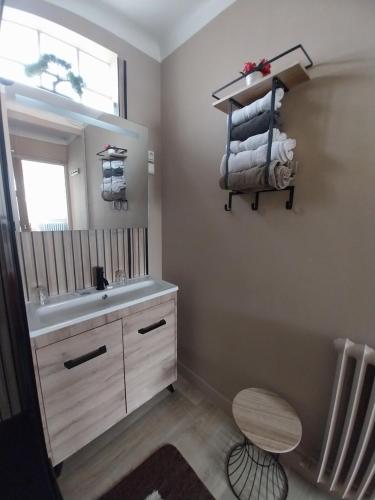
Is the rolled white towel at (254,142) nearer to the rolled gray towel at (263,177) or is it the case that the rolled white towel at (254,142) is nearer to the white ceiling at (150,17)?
the rolled gray towel at (263,177)

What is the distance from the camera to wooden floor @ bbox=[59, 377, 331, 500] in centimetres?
114

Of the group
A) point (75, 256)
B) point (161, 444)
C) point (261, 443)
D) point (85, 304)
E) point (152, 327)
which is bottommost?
point (161, 444)

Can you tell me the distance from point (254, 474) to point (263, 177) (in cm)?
161

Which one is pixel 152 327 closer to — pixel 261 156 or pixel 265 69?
pixel 261 156

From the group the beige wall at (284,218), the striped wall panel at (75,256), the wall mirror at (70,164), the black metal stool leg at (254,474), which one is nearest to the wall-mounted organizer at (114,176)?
the wall mirror at (70,164)

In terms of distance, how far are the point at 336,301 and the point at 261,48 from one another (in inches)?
53.9

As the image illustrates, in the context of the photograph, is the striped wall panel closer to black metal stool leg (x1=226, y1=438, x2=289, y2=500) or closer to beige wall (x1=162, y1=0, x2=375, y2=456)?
beige wall (x1=162, y1=0, x2=375, y2=456)

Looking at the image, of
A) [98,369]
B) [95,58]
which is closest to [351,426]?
[98,369]

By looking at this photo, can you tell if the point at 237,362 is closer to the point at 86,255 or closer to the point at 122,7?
the point at 86,255

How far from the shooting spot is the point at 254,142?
42.1 inches

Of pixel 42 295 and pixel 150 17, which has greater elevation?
pixel 150 17

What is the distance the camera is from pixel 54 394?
3.45 ft

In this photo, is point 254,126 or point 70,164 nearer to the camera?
point 254,126

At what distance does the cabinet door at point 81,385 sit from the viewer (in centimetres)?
104
